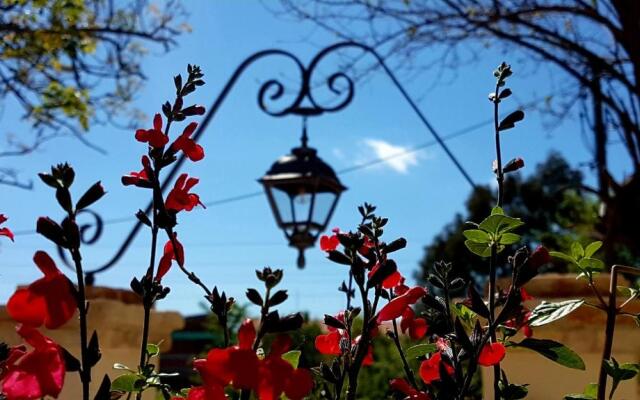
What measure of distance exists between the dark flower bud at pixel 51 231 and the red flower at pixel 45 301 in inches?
1.7

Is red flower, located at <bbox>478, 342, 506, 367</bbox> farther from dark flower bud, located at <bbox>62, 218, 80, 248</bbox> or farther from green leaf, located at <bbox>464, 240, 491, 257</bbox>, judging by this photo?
dark flower bud, located at <bbox>62, 218, 80, 248</bbox>

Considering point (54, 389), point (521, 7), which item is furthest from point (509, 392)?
point (521, 7)

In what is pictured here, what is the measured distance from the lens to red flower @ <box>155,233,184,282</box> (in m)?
0.68

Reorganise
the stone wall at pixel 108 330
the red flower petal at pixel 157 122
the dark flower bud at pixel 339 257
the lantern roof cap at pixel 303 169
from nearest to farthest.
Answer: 1. the dark flower bud at pixel 339 257
2. the red flower petal at pixel 157 122
3. the stone wall at pixel 108 330
4. the lantern roof cap at pixel 303 169

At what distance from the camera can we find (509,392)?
2.13ft

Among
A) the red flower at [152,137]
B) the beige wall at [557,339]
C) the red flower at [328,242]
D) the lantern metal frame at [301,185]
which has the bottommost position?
the beige wall at [557,339]

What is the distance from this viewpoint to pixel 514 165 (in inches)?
29.0

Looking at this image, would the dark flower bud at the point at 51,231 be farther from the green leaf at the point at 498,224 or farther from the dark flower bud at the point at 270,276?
the green leaf at the point at 498,224

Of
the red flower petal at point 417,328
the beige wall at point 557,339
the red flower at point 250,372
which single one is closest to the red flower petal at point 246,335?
the red flower at point 250,372

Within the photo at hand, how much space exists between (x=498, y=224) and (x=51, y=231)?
339 millimetres

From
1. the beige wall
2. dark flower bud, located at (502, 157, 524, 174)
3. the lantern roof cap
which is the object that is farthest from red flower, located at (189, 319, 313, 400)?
the lantern roof cap

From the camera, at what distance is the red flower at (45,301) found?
54 centimetres

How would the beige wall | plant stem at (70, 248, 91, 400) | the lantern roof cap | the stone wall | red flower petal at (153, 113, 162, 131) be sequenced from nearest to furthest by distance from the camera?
plant stem at (70, 248, 91, 400) → red flower petal at (153, 113, 162, 131) → the beige wall → the stone wall → the lantern roof cap

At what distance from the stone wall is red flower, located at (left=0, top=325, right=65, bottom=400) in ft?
4.88
